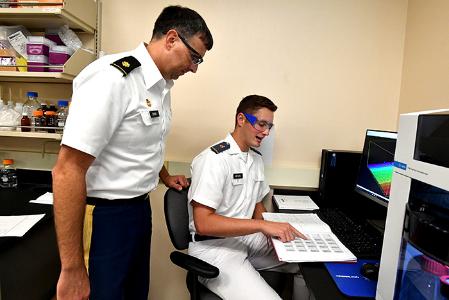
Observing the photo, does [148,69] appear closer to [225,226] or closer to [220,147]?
[220,147]

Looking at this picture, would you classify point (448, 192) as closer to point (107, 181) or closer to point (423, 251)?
point (423, 251)

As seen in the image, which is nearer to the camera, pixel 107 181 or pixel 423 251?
pixel 423 251

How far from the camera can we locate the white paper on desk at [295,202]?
5.24 feet

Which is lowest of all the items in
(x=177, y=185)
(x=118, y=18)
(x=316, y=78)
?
(x=177, y=185)

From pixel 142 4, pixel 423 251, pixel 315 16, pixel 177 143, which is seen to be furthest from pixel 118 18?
pixel 423 251

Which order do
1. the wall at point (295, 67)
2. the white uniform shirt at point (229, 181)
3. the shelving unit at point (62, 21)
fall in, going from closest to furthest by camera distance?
the white uniform shirt at point (229, 181) < the shelving unit at point (62, 21) < the wall at point (295, 67)

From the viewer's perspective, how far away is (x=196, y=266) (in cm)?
115

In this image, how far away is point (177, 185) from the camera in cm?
142

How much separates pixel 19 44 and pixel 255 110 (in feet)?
4.61

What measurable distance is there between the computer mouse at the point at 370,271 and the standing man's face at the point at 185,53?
37.7 inches

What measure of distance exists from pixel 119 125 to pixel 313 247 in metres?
0.83

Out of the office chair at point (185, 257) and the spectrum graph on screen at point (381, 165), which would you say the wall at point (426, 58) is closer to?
the spectrum graph on screen at point (381, 165)

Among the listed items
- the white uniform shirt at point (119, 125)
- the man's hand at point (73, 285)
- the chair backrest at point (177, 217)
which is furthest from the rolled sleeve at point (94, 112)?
the chair backrest at point (177, 217)

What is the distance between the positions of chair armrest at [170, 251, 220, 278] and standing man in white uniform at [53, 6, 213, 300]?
17 cm
